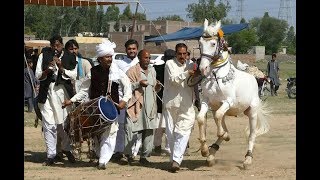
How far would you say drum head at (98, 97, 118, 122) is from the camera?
10047 mm

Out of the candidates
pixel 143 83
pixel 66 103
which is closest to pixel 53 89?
pixel 66 103

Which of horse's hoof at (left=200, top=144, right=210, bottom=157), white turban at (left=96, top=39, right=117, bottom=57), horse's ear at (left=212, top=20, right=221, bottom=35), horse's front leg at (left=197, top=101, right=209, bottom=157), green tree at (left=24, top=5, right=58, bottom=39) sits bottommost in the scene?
horse's hoof at (left=200, top=144, right=210, bottom=157)

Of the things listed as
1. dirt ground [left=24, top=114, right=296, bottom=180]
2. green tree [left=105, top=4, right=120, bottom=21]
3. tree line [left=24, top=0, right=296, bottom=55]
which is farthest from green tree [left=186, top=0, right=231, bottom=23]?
dirt ground [left=24, top=114, right=296, bottom=180]

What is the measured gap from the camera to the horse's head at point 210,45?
9.88 m

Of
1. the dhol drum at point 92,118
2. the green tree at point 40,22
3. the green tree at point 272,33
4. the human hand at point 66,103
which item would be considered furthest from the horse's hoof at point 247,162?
the green tree at point 272,33

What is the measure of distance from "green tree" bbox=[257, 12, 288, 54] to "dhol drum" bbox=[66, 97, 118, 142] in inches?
2391

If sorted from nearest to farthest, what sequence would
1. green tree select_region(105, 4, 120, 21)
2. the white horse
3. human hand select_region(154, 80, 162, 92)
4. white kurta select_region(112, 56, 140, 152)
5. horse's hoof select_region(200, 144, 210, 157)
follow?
the white horse < horse's hoof select_region(200, 144, 210, 157) < white kurta select_region(112, 56, 140, 152) < human hand select_region(154, 80, 162, 92) < green tree select_region(105, 4, 120, 21)

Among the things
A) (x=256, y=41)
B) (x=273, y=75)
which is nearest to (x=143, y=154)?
(x=273, y=75)

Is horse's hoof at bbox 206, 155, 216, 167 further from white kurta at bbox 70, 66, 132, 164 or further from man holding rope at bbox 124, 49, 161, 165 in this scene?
white kurta at bbox 70, 66, 132, 164

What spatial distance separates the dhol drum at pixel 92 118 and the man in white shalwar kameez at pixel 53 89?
66 cm

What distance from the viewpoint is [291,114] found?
20.0m
